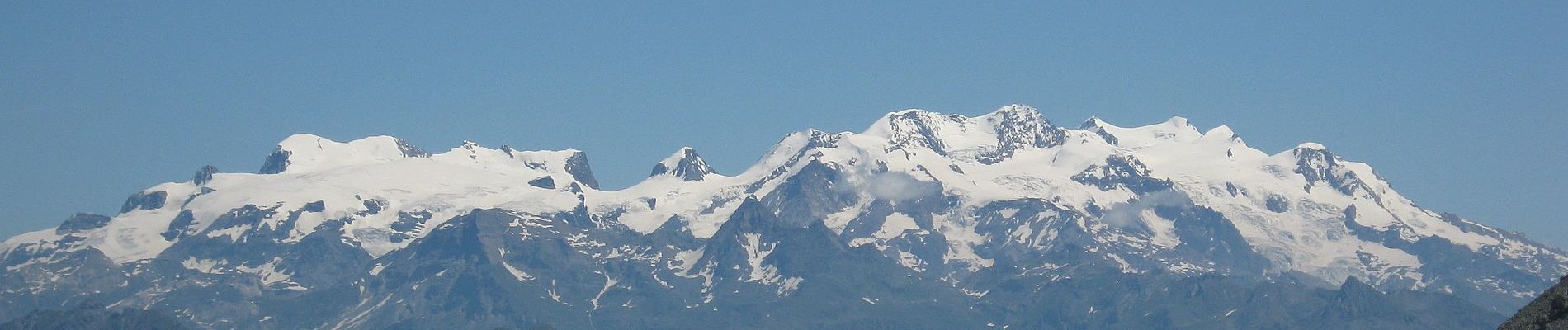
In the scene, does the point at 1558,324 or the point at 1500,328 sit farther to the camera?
the point at 1500,328

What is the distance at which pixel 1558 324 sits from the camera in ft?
332

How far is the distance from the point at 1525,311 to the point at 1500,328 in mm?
5788

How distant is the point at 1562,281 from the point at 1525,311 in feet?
14.2

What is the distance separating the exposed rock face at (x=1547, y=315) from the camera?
4016 inches

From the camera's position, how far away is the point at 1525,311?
10656cm

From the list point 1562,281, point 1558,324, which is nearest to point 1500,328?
point 1562,281

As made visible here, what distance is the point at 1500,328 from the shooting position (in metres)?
112

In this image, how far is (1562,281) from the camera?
110 m

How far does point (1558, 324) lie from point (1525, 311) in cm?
539

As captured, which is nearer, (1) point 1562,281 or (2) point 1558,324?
(2) point 1558,324

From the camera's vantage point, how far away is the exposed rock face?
335ft

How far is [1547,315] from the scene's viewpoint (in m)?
104

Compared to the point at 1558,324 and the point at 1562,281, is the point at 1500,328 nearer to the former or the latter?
the point at 1562,281

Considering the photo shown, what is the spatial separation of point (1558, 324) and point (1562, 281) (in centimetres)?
907
